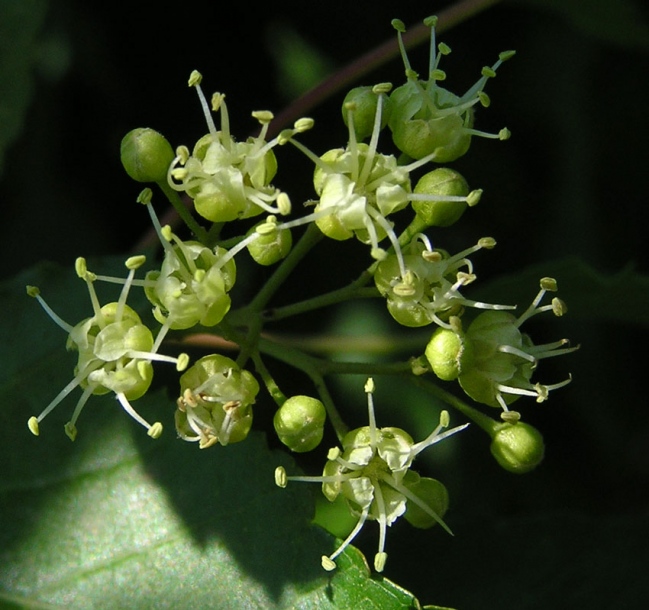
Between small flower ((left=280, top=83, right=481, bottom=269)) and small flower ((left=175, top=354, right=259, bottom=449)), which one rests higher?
small flower ((left=280, top=83, right=481, bottom=269))

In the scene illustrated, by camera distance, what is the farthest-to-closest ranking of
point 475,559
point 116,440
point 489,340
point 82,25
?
point 82,25, point 475,559, point 116,440, point 489,340

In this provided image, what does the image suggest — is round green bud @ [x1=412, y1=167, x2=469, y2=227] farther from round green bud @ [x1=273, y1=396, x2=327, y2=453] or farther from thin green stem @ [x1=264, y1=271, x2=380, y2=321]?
round green bud @ [x1=273, y1=396, x2=327, y2=453]

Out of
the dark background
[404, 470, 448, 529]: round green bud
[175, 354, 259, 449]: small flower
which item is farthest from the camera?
the dark background

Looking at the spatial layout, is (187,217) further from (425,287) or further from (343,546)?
(343,546)

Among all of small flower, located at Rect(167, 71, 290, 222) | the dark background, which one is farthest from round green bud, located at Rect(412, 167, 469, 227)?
the dark background

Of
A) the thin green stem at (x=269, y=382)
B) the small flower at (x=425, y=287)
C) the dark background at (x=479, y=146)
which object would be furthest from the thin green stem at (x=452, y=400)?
the dark background at (x=479, y=146)

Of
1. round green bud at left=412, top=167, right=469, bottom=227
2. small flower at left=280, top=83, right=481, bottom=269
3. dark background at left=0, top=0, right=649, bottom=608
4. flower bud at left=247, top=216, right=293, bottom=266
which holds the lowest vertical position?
dark background at left=0, top=0, right=649, bottom=608

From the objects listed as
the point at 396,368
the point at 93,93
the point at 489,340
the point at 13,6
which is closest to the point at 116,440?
the point at 396,368

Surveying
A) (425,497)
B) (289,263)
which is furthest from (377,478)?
(289,263)

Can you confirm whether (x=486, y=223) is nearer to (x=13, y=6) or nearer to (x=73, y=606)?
(x=13, y=6)
